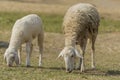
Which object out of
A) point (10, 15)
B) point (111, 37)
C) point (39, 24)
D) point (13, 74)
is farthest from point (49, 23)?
point (13, 74)

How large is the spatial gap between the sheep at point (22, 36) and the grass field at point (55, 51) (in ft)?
1.21

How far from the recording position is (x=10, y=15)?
35094 millimetres

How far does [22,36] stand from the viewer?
14.3 m

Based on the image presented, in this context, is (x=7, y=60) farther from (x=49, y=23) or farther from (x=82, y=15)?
(x=49, y=23)

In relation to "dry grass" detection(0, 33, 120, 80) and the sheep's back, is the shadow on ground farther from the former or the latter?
the sheep's back

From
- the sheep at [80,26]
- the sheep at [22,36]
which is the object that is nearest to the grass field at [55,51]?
the sheep at [22,36]

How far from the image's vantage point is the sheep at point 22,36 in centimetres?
1365

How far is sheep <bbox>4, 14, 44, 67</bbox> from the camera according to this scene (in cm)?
1365

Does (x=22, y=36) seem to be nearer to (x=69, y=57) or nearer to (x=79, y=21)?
(x=79, y=21)

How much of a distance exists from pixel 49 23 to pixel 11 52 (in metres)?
18.7

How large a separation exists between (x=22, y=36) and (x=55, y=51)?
749cm

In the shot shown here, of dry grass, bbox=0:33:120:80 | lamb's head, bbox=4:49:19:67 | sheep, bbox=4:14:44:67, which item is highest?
sheep, bbox=4:14:44:67

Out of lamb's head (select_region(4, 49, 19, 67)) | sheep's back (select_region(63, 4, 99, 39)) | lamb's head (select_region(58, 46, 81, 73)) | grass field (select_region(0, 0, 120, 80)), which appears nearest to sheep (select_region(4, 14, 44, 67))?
lamb's head (select_region(4, 49, 19, 67))

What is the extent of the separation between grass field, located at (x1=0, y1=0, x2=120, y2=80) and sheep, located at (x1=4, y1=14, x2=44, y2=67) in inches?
14.5
